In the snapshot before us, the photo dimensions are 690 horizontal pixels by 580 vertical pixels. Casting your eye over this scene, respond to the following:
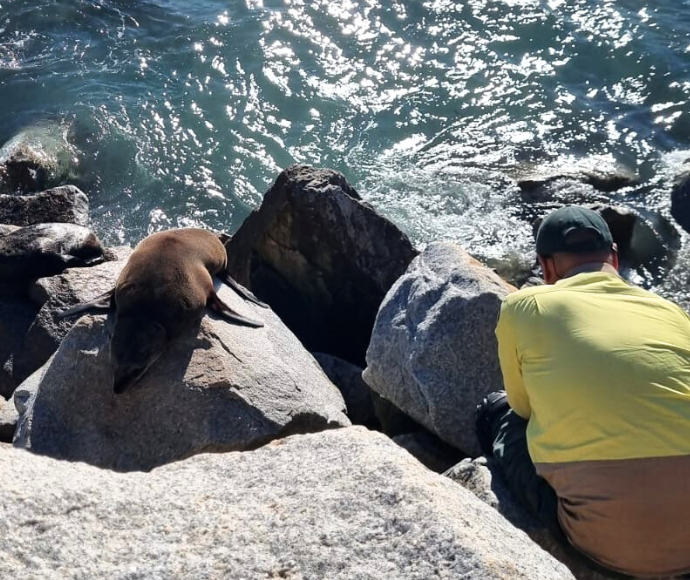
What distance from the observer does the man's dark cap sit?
4.12 metres

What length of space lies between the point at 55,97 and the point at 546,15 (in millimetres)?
7916

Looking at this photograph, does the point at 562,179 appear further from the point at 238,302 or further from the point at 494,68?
the point at 238,302

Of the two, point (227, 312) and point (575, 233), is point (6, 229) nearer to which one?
point (227, 312)

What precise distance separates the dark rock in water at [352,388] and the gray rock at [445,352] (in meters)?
1.15

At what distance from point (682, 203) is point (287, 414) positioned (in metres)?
7.12

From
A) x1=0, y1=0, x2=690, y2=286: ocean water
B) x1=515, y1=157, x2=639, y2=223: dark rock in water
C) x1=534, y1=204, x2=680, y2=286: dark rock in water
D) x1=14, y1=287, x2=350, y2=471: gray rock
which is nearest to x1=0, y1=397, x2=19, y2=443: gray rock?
x1=14, y1=287, x2=350, y2=471: gray rock

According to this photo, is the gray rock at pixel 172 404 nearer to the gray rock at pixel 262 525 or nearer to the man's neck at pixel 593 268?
the gray rock at pixel 262 525

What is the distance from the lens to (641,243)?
987cm

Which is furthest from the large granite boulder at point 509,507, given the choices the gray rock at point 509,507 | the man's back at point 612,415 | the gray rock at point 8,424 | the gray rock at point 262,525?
the gray rock at point 8,424

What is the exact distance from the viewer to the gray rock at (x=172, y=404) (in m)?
4.78

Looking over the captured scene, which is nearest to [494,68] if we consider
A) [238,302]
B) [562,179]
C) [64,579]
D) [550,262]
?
[562,179]

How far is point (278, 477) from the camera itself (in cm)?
328

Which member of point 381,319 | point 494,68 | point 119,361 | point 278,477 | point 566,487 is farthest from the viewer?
point 494,68

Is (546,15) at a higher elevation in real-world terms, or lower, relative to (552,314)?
higher
